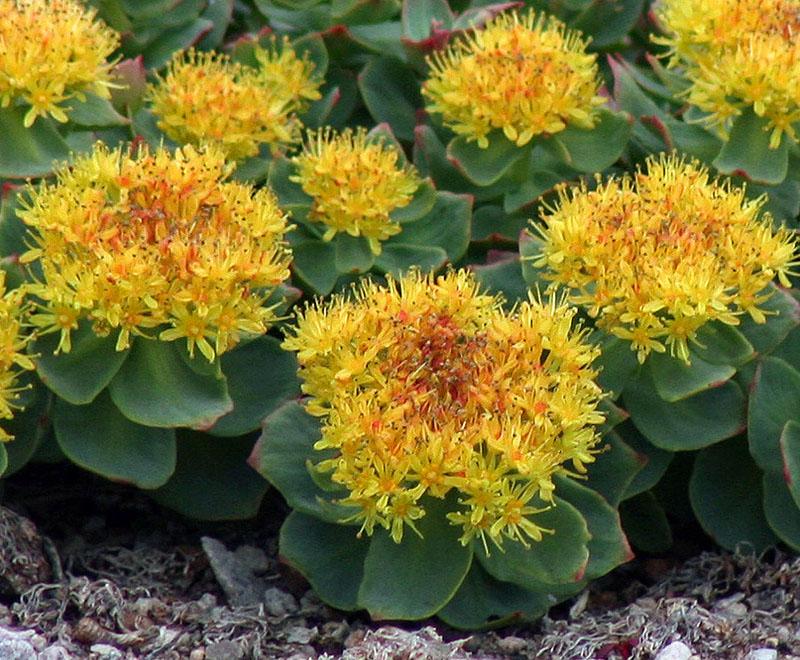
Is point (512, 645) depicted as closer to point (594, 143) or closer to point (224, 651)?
point (224, 651)

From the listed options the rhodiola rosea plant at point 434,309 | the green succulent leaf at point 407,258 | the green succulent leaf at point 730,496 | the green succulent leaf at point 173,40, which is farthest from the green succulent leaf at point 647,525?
the green succulent leaf at point 173,40

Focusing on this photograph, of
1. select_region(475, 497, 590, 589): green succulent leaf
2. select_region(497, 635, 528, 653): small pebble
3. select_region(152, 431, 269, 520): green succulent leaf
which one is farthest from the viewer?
select_region(152, 431, 269, 520): green succulent leaf

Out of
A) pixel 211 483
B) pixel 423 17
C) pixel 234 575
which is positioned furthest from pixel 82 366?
pixel 423 17

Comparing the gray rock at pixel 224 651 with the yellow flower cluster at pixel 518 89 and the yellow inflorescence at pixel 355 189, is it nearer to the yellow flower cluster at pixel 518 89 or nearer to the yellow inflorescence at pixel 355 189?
the yellow inflorescence at pixel 355 189

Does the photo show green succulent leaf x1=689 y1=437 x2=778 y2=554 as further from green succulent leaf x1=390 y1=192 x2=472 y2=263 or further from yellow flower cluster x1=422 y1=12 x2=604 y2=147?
yellow flower cluster x1=422 y1=12 x2=604 y2=147

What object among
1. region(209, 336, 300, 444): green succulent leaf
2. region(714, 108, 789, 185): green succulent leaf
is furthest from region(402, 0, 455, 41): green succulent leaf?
region(209, 336, 300, 444): green succulent leaf

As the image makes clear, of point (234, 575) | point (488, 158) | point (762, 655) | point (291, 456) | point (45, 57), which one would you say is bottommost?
point (234, 575)

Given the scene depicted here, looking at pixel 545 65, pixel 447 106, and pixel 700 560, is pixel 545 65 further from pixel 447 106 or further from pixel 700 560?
pixel 700 560
